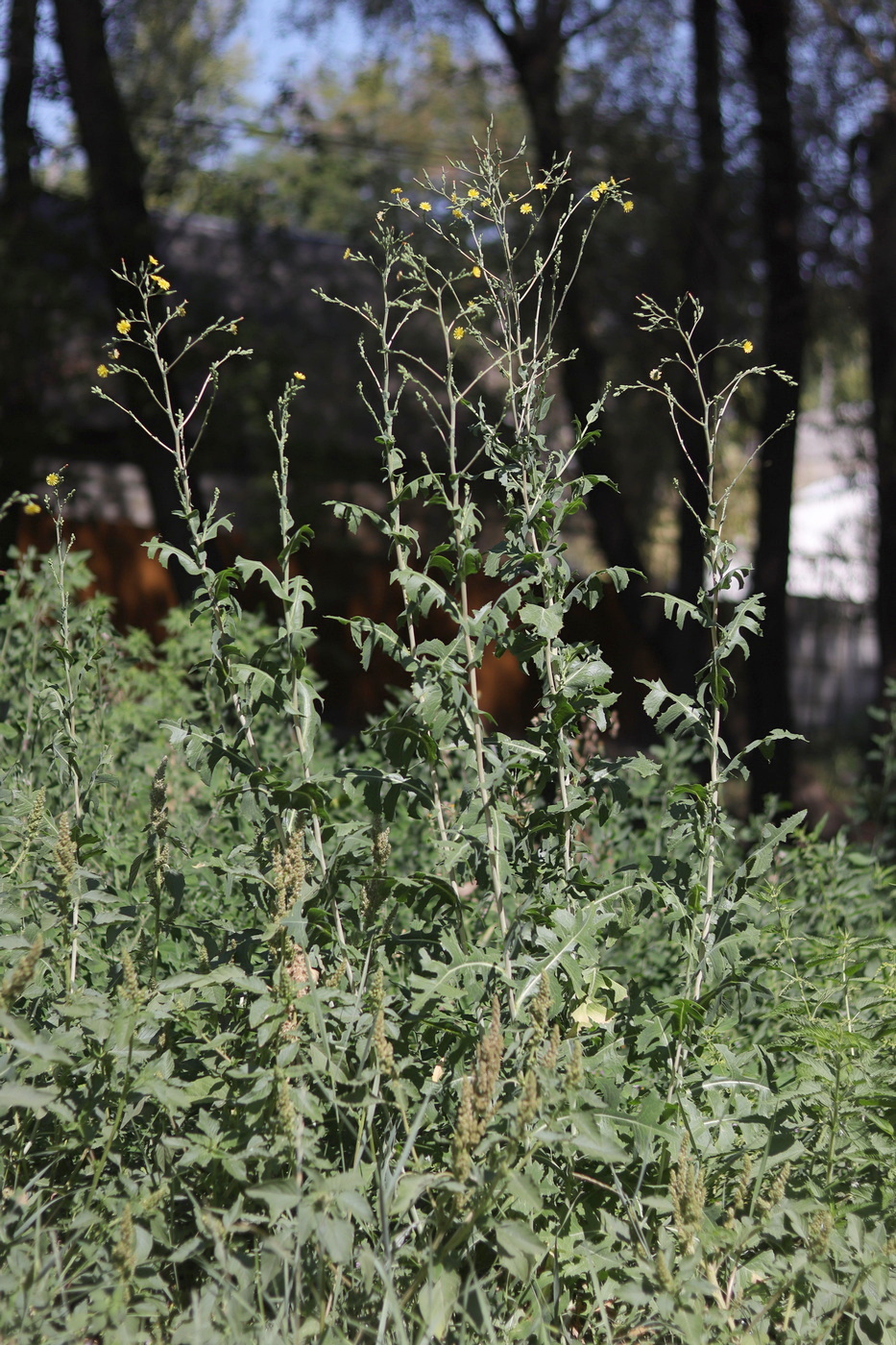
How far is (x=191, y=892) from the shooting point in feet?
11.4

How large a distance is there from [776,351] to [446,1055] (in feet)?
25.0

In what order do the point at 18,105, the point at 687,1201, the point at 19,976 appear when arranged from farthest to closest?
the point at 18,105, the point at 687,1201, the point at 19,976

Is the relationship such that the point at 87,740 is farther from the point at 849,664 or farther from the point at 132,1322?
the point at 849,664

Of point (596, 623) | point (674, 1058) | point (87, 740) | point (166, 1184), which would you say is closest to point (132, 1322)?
point (166, 1184)

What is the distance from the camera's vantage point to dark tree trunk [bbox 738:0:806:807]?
8.47 meters

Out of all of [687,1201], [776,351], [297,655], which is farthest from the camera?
[776,351]

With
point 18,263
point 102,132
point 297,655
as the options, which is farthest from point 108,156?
point 297,655

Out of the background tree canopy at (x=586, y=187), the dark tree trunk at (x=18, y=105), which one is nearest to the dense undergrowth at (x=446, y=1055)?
the background tree canopy at (x=586, y=187)

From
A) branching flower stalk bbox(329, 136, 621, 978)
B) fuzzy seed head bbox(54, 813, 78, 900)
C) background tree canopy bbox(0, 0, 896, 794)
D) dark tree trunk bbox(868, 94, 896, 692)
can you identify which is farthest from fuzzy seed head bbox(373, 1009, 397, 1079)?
dark tree trunk bbox(868, 94, 896, 692)

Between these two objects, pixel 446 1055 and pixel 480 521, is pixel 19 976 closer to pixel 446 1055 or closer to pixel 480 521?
pixel 446 1055

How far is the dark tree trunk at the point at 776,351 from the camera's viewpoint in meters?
8.47

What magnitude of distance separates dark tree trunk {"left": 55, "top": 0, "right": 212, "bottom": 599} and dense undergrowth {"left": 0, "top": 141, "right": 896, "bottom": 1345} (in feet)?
20.3

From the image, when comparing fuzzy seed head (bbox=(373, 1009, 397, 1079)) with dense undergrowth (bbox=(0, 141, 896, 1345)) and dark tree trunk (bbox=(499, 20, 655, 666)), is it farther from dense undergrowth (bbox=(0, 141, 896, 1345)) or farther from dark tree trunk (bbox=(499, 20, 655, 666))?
dark tree trunk (bbox=(499, 20, 655, 666))

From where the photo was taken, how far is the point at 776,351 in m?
9.01
